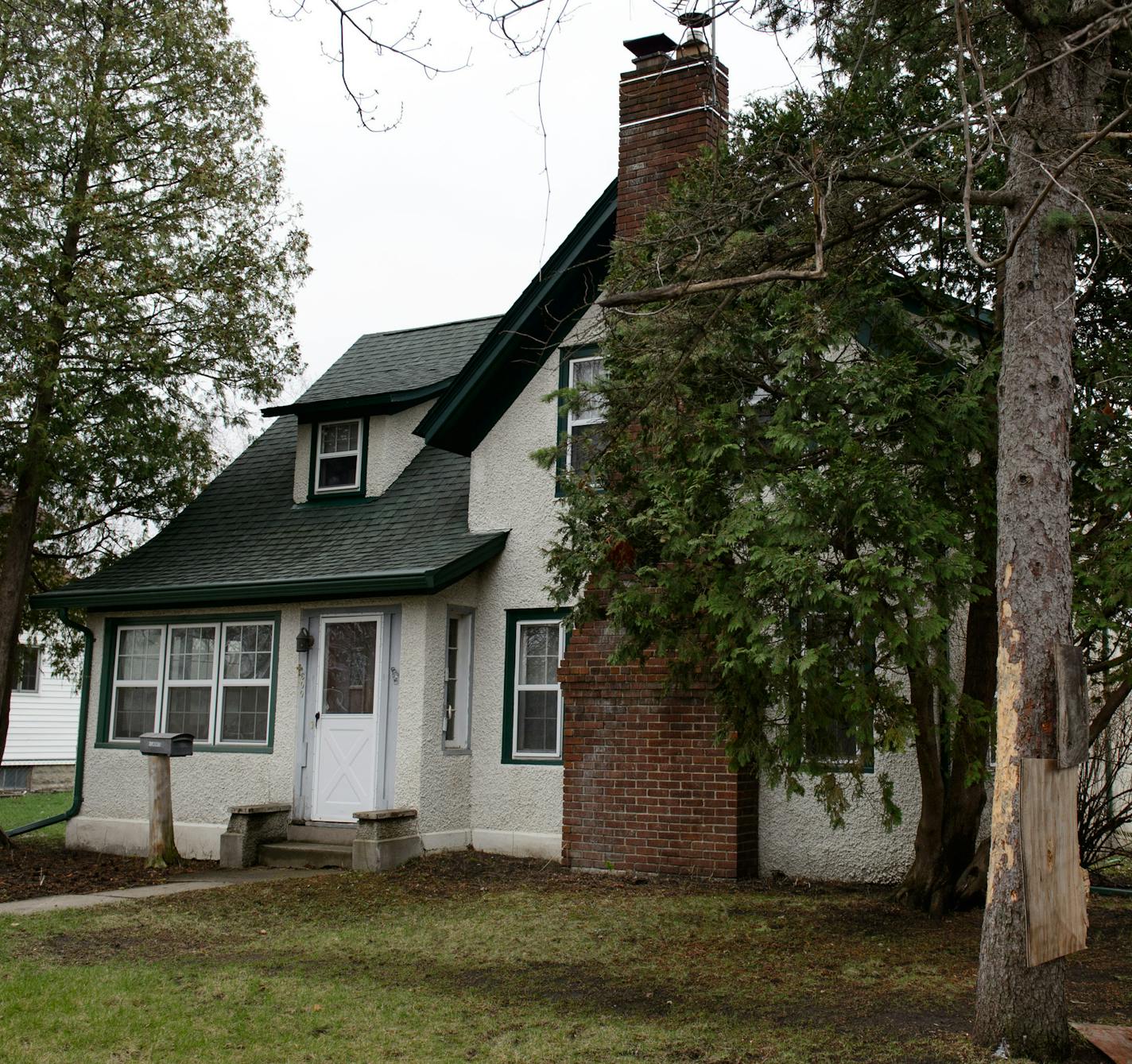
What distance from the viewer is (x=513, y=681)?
12.9 metres

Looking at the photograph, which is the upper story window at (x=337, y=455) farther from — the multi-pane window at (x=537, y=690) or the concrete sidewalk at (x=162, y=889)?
the concrete sidewalk at (x=162, y=889)

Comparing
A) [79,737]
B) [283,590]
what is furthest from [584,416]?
[79,737]

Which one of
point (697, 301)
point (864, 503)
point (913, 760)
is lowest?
point (913, 760)

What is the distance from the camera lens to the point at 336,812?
42.5ft

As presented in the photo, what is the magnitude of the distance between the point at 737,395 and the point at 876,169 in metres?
1.75

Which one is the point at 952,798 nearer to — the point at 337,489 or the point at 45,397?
the point at 337,489

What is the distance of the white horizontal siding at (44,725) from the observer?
26312 mm

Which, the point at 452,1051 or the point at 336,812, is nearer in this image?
the point at 452,1051

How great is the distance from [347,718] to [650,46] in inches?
298

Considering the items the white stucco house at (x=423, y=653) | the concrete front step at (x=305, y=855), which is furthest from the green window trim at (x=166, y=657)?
the concrete front step at (x=305, y=855)

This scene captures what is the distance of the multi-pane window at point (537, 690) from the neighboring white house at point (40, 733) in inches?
651

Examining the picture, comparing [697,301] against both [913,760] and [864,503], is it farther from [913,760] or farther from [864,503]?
[913,760]

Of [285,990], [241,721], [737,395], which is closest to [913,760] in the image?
[737,395]

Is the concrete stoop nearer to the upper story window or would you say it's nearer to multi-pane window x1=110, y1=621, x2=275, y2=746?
multi-pane window x1=110, y1=621, x2=275, y2=746
